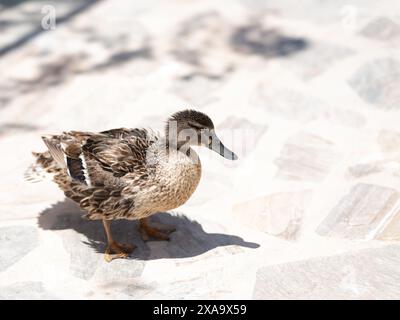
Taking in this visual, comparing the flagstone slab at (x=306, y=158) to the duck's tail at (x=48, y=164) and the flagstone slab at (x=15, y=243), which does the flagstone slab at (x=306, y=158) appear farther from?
the flagstone slab at (x=15, y=243)

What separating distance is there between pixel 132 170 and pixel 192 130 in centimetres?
54

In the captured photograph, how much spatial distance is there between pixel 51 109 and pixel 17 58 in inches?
46.4

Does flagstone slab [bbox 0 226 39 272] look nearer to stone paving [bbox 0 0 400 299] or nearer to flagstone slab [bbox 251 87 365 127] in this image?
stone paving [bbox 0 0 400 299]

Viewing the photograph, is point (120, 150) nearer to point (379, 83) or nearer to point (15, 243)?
point (15, 243)

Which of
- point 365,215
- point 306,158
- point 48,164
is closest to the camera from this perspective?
point 48,164

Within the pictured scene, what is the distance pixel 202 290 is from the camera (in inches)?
175

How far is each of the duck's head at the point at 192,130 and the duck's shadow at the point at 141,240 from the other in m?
0.76

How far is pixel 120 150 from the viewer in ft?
15.4

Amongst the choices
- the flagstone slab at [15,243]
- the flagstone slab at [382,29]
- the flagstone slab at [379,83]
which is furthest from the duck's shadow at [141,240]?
the flagstone slab at [382,29]

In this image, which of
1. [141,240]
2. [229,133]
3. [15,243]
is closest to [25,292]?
[15,243]

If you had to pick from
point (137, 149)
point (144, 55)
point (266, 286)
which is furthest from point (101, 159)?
point (144, 55)
